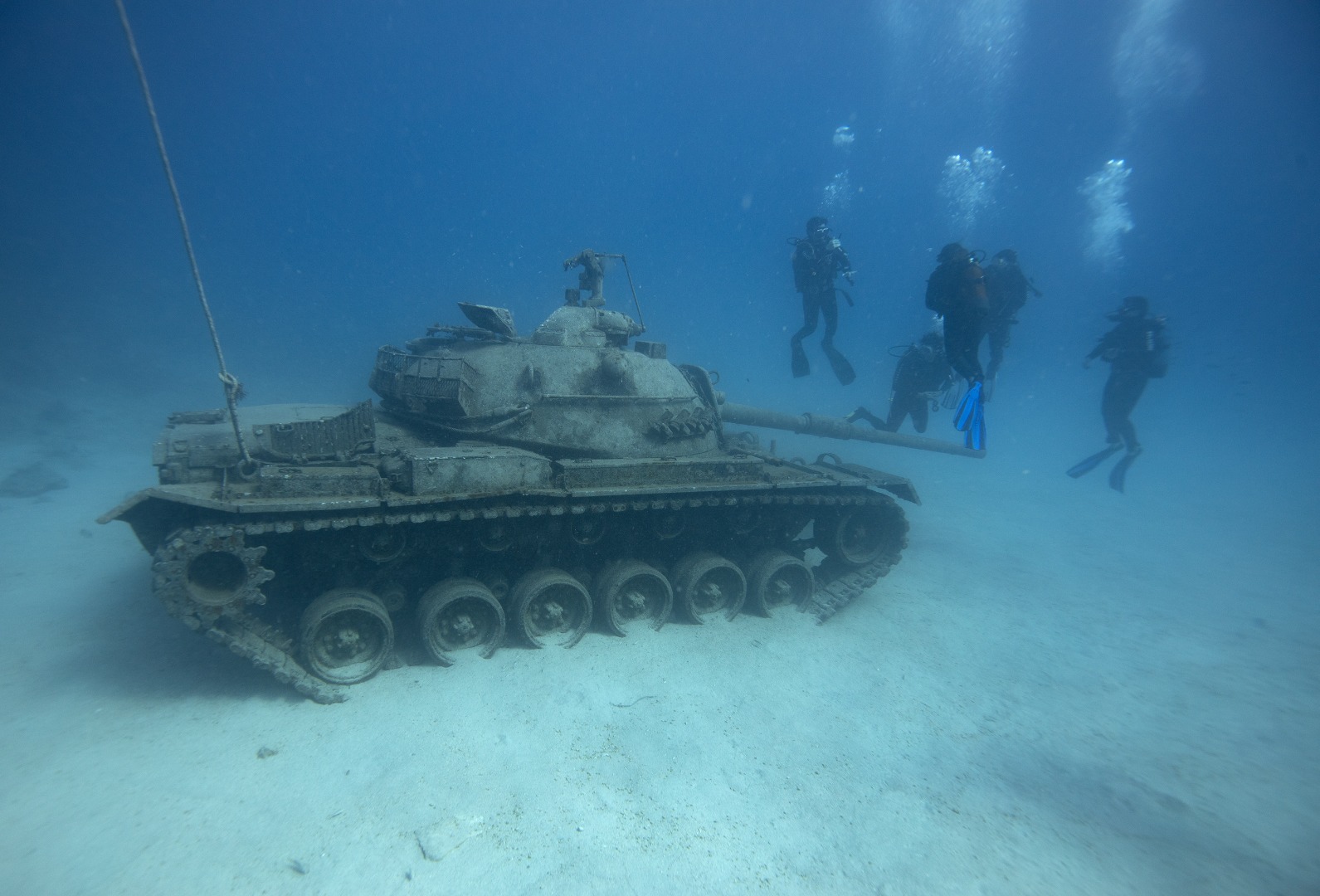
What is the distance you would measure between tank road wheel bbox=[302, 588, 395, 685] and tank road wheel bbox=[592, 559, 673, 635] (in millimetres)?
2551

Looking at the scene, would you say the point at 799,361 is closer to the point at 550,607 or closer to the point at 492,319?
the point at 492,319

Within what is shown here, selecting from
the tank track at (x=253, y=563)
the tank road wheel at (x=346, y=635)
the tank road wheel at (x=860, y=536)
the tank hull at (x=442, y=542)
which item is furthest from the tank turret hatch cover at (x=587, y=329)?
the tank road wheel at (x=860, y=536)

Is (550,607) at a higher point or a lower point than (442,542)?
lower

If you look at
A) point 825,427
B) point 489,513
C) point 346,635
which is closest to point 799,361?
point 825,427

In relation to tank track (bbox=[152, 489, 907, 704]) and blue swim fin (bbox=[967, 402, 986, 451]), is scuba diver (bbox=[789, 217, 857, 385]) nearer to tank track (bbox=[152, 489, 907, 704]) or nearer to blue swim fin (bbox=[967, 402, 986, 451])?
blue swim fin (bbox=[967, 402, 986, 451])

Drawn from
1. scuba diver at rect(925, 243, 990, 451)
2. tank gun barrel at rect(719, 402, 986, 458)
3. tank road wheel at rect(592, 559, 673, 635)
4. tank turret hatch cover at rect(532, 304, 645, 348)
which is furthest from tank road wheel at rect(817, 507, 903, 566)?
tank turret hatch cover at rect(532, 304, 645, 348)

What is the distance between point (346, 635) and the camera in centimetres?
586

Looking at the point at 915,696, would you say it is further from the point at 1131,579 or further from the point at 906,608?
the point at 1131,579

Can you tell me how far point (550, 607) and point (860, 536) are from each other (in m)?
5.44

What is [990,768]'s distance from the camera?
5637 mm

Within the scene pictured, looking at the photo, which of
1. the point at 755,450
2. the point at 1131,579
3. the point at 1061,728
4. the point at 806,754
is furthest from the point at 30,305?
the point at 1131,579

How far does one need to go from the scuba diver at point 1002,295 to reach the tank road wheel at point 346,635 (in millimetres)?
13768

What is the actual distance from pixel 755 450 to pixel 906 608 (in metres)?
3.87

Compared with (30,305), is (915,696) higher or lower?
lower
